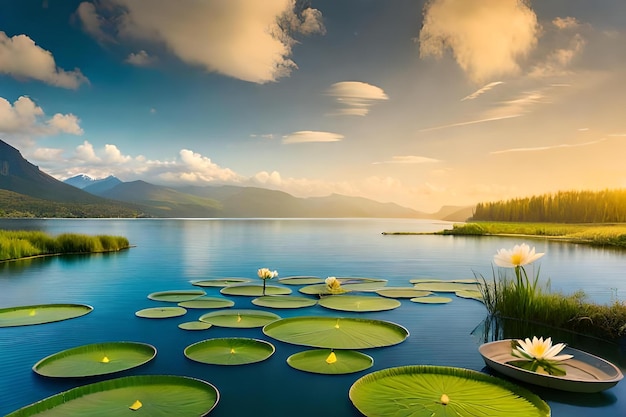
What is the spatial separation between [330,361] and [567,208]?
221ft

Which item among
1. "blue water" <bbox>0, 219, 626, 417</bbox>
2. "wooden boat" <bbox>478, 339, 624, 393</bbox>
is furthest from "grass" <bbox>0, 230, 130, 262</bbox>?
"wooden boat" <bbox>478, 339, 624, 393</bbox>

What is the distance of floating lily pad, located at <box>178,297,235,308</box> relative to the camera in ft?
32.8

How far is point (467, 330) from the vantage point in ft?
27.6

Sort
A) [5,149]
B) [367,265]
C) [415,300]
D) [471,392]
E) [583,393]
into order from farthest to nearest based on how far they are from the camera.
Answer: [5,149]
[367,265]
[415,300]
[583,393]
[471,392]

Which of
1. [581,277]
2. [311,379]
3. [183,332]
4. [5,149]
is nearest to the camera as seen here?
[311,379]

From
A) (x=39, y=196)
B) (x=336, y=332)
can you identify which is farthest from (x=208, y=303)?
(x=39, y=196)

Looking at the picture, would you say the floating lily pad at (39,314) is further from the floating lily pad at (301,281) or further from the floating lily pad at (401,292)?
the floating lily pad at (401,292)

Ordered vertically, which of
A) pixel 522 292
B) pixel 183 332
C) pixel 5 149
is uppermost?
pixel 5 149

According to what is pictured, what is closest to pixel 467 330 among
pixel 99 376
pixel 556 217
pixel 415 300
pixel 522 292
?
pixel 522 292

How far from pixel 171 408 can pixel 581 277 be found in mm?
Result: 16318

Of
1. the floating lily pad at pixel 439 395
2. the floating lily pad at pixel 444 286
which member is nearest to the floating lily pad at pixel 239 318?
the floating lily pad at pixel 439 395

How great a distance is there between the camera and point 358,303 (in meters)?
10.2

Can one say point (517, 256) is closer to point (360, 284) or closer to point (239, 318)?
point (239, 318)

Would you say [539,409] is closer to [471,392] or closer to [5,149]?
[471,392]
